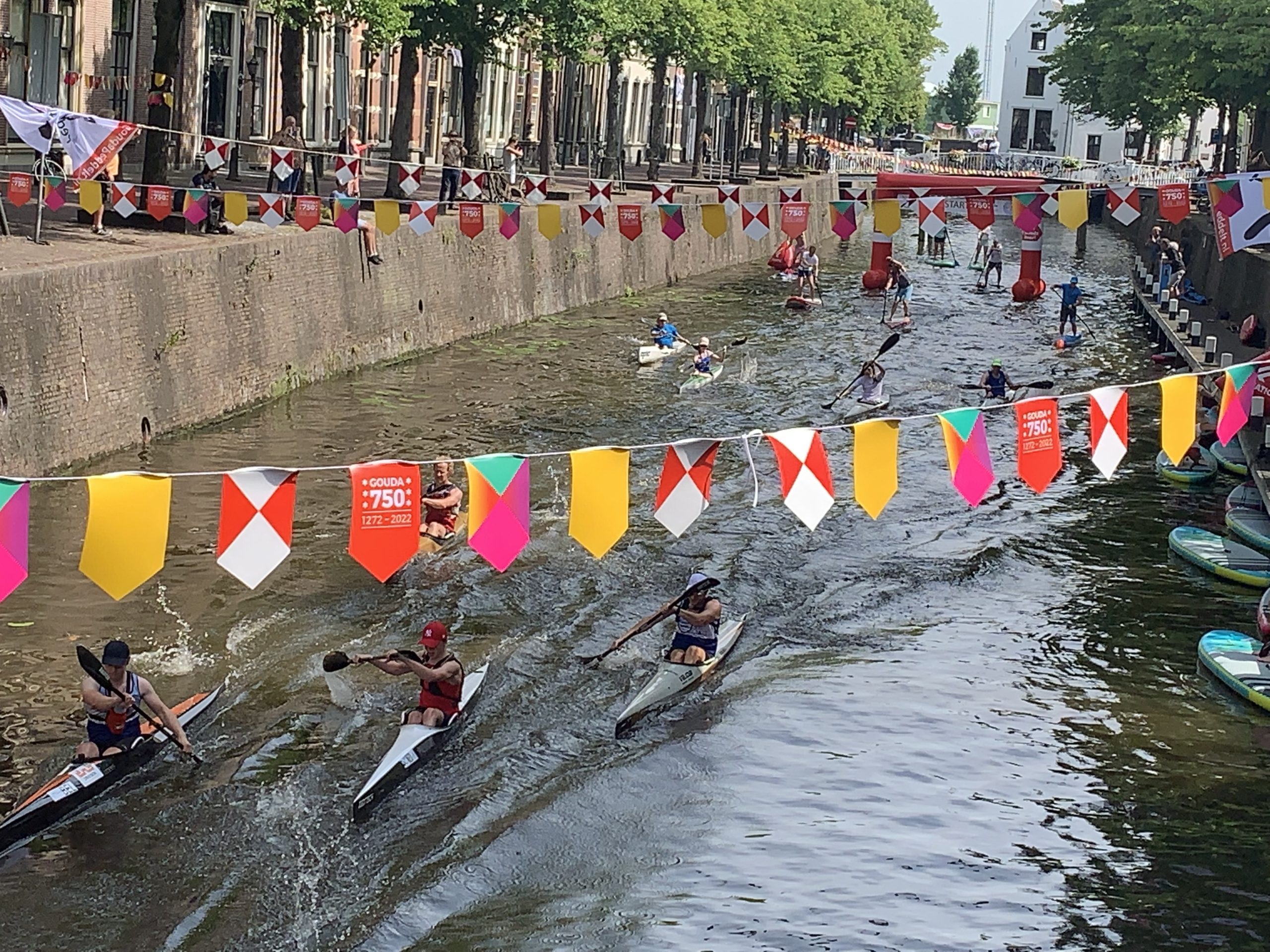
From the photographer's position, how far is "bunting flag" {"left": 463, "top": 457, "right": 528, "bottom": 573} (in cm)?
1358

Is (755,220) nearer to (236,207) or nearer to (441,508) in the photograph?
(236,207)

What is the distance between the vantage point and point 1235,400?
17.0 m

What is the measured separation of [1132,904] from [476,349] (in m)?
23.1

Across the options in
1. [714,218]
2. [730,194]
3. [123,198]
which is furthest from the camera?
[730,194]

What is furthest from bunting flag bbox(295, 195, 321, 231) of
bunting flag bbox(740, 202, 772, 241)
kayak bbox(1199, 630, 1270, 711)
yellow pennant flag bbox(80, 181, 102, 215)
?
kayak bbox(1199, 630, 1270, 711)

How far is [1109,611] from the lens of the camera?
20.6 metres

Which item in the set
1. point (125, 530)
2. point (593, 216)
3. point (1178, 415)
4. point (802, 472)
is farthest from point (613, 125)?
point (125, 530)

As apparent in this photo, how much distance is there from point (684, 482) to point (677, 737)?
2713 mm

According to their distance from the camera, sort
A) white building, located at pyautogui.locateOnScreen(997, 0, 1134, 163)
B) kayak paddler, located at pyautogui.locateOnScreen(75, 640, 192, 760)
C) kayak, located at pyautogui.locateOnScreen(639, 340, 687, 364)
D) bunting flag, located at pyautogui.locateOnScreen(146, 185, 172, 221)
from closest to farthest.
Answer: kayak paddler, located at pyautogui.locateOnScreen(75, 640, 192, 760)
bunting flag, located at pyautogui.locateOnScreen(146, 185, 172, 221)
kayak, located at pyautogui.locateOnScreen(639, 340, 687, 364)
white building, located at pyautogui.locateOnScreen(997, 0, 1134, 163)

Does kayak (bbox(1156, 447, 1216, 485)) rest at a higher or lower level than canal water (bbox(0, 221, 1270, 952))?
higher

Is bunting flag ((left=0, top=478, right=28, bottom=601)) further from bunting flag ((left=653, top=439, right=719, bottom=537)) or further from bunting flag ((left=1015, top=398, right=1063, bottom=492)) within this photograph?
bunting flag ((left=1015, top=398, right=1063, bottom=492))

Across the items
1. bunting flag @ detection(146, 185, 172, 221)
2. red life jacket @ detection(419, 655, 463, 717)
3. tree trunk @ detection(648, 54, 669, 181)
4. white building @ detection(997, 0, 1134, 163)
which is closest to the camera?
red life jacket @ detection(419, 655, 463, 717)

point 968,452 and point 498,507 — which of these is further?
point 968,452

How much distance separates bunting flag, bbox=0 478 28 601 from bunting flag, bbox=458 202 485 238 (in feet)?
62.3
